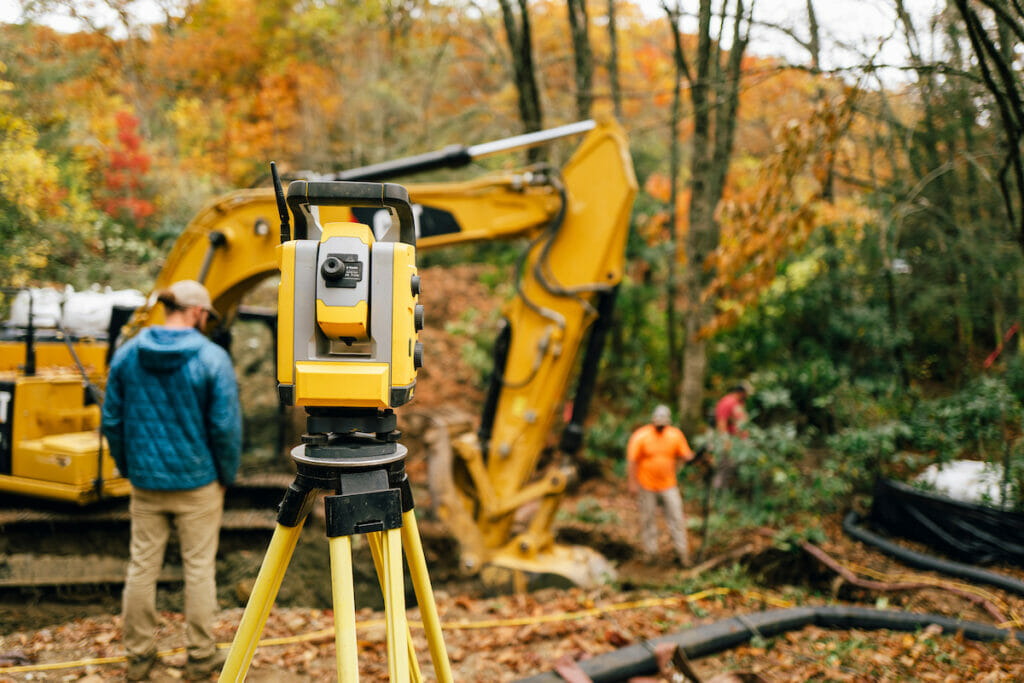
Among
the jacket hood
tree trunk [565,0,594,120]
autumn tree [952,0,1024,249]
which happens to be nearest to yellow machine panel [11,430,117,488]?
the jacket hood

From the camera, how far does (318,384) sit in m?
1.92

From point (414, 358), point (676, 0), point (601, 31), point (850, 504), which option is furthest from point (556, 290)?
point (601, 31)

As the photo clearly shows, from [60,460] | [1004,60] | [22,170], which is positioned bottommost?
[60,460]

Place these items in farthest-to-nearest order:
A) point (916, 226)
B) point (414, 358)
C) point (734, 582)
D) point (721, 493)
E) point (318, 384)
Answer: point (916, 226) → point (721, 493) → point (734, 582) → point (414, 358) → point (318, 384)

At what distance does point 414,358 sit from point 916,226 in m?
9.71

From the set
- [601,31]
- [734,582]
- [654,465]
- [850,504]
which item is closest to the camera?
[734,582]

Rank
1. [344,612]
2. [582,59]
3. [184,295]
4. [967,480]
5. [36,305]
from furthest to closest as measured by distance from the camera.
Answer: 1. [582,59]
2. [967,480]
3. [36,305]
4. [184,295]
5. [344,612]

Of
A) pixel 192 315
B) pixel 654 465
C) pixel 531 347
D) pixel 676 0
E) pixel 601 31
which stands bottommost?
pixel 654 465

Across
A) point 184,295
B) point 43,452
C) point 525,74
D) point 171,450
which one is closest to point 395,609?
point 171,450

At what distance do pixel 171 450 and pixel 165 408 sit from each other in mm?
214

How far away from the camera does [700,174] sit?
8773 mm

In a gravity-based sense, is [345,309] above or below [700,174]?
below

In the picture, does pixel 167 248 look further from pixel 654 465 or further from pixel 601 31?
pixel 601 31

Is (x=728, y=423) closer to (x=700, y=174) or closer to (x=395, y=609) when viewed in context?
(x=700, y=174)
